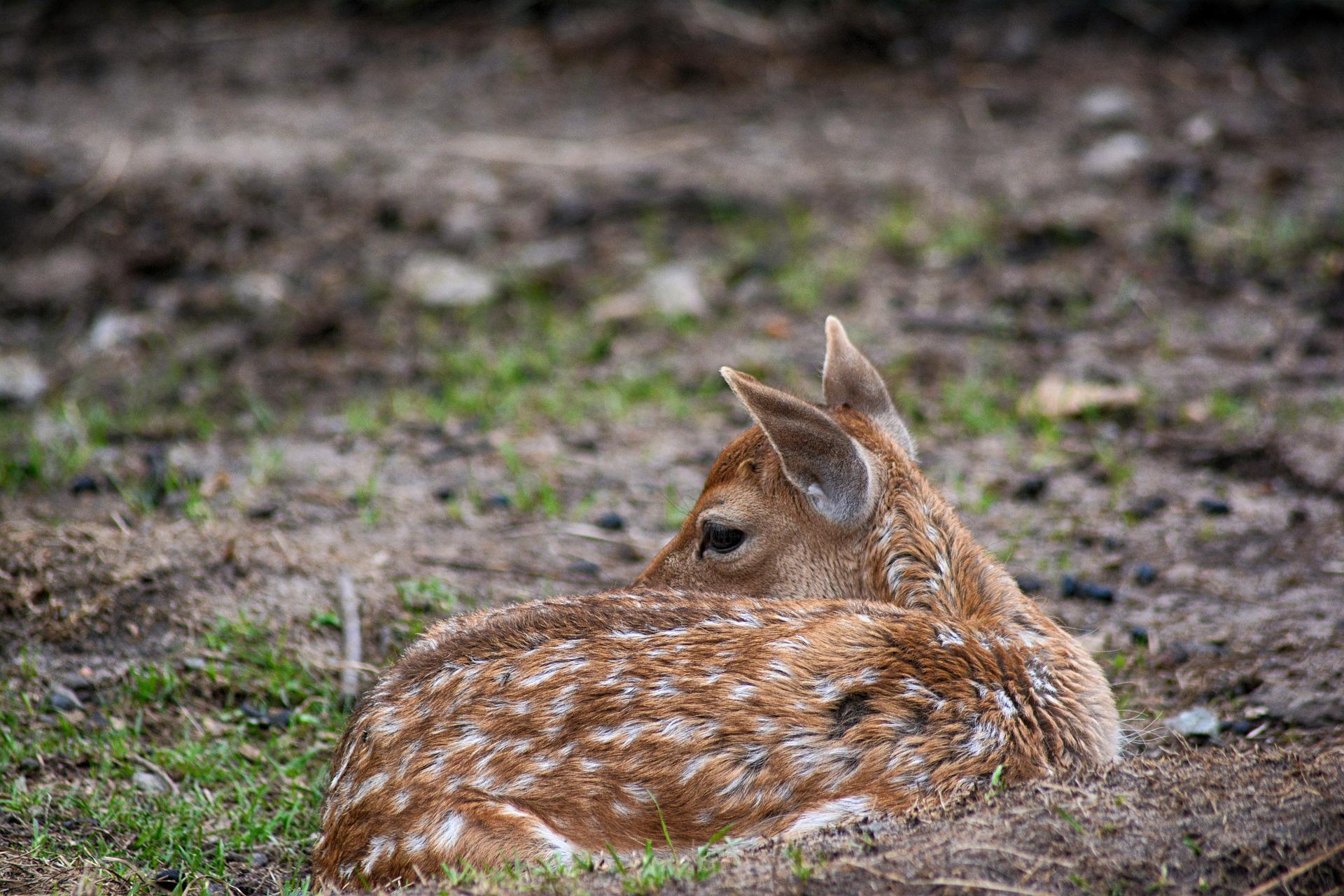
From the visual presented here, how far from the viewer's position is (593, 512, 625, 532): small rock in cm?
557

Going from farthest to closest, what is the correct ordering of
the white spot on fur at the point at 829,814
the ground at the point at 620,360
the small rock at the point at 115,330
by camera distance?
the small rock at the point at 115,330 < the ground at the point at 620,360 < the white spot on fur at the point at 829,814

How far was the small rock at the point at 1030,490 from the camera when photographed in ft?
19.1

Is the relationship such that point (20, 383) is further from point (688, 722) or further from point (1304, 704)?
point (1304, 704)

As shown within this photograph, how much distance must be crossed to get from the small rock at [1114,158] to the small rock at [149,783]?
22.7ft

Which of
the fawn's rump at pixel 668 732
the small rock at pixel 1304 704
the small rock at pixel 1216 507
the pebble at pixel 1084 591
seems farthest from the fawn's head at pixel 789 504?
the small rock at pixel 1216 507

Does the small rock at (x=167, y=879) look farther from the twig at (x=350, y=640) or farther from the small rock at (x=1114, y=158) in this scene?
the small rock at (x=1114, y=158)

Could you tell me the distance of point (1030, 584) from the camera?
509 cm

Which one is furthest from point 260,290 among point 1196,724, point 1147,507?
point 1196,724

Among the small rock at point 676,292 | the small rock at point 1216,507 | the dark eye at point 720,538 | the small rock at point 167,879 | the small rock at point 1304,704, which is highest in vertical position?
the dark eye at point 720,538

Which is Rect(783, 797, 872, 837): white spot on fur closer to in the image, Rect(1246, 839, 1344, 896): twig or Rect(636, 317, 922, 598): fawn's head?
Rect(1246, 839, 1344, 896): twig

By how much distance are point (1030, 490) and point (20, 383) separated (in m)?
5.09

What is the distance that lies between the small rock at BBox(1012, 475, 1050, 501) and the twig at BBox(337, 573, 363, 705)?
2.80 m

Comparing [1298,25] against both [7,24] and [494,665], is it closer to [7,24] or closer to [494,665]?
[494,665]

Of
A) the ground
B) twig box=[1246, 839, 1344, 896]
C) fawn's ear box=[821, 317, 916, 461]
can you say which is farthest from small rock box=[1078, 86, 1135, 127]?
twig box=[1246, 839, 1344, 896]
